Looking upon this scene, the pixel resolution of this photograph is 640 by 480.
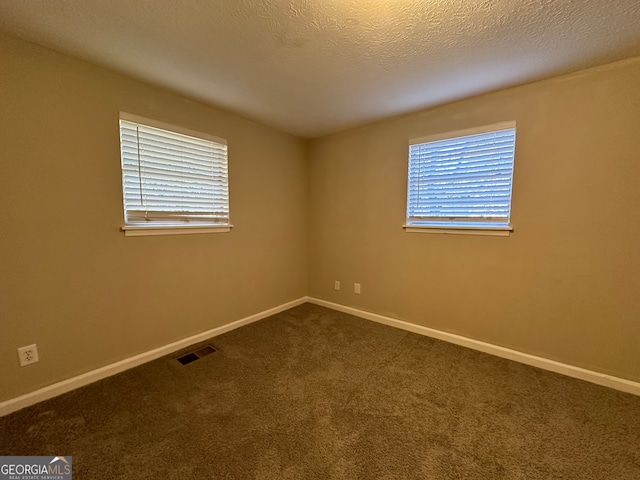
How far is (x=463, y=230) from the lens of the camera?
2.37 metres

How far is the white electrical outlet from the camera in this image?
5.31ft

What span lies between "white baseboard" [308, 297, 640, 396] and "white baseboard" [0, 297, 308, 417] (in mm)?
1607

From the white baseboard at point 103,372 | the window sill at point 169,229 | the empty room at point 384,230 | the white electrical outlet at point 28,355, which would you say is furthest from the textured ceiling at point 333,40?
the white baseboard at point 103,372

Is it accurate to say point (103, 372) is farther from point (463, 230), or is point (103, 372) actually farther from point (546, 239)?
point (546, 239)

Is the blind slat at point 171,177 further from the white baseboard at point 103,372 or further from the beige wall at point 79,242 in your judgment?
the white baseboard at point 103,372

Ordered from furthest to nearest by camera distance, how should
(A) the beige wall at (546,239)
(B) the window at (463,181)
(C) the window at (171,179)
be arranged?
(B) the window at (463,181) → (C) the window at (171,179) → (A) the beige wall at (546,239)

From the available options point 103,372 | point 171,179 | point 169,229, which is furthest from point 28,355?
point 171,179

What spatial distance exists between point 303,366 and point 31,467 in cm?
149

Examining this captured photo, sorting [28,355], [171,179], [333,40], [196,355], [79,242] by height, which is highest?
[333,40]

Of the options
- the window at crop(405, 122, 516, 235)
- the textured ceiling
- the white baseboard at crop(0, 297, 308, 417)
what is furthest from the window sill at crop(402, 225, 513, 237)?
the white baseboard at crop(0, 297, 308, 417)

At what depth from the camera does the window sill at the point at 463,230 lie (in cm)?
219

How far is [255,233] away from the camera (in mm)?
2947

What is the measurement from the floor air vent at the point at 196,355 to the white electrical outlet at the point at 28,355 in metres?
0.86

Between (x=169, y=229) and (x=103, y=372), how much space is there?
1.13 m
